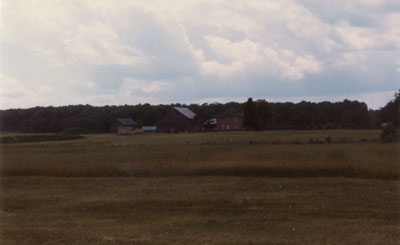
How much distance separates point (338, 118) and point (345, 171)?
11184 cm

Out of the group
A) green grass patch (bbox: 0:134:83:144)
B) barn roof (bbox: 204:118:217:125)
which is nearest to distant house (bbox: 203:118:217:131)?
barn roof (bbox: 204:118:217:125)

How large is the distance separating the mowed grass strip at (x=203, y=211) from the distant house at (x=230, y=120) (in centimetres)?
8280

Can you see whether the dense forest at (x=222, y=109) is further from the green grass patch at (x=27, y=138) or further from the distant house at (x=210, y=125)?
the green grass patch at (x=27, y=138)

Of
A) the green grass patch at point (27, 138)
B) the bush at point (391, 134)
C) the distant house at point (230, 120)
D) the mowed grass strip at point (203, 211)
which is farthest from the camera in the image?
the distant house at point (230, 120)

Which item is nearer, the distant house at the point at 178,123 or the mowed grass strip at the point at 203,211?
the mowed grass strip at the point at 203,211

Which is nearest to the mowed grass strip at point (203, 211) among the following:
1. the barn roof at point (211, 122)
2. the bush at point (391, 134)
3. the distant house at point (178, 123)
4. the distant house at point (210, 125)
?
the bush at point (391, 134)

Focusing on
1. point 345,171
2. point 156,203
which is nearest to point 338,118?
point 345,171

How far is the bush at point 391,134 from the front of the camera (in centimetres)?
3997

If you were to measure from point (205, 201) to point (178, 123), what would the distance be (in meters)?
85.3

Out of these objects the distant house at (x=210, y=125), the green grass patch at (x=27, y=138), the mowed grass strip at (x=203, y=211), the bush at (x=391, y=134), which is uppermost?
the distant house at (x=210, y=125)

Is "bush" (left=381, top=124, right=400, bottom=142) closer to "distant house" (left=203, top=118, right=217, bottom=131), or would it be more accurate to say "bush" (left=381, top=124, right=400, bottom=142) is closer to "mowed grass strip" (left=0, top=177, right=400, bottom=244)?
"mowed grass strip" (left=0, top=177, right=400, bottom=244)

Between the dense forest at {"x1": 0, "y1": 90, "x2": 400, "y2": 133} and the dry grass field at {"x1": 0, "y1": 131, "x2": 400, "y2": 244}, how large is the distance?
182ft

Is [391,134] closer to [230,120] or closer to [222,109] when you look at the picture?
[230,120]

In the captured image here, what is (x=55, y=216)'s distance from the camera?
513 inches
